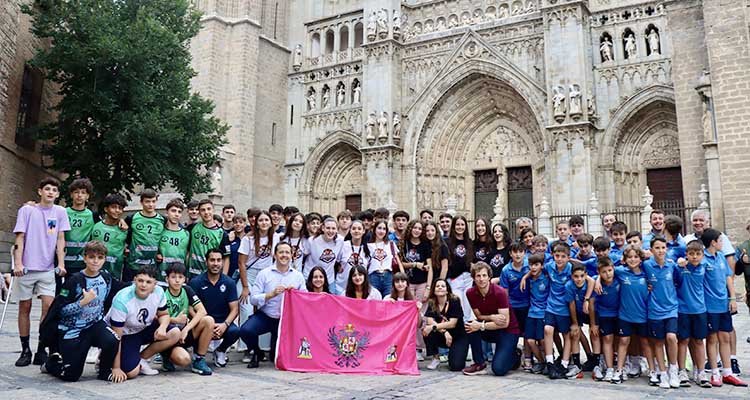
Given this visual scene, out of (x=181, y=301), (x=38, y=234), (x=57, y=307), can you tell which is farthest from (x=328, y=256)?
(x=38, y=234)

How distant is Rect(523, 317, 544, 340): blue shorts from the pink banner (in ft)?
4.35

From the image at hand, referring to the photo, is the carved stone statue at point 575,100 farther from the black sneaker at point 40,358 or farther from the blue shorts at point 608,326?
the black sneaker at point 40,358

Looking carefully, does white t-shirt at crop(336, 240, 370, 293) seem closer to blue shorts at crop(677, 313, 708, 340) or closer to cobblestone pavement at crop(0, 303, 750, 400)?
cobblestone pavement at crop(0, 303, 750, 400)

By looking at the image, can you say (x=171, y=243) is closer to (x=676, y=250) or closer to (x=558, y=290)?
(x=558, y=290)

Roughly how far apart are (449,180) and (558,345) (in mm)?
17541

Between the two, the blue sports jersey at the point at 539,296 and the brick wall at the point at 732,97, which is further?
the brick wall at the point at 732,97

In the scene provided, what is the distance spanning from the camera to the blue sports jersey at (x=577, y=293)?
20.3 feet

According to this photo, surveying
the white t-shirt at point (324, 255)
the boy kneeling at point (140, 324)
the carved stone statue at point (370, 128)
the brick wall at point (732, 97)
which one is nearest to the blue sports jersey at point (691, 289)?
the white t-shirt at point (324, 255)

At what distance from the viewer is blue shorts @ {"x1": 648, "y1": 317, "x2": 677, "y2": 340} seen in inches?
225

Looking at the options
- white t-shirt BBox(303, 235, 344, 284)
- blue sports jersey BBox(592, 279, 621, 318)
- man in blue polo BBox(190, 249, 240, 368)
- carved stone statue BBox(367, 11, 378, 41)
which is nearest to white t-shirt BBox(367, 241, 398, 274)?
white t-shirt BBox(303, 235, 344, 284)

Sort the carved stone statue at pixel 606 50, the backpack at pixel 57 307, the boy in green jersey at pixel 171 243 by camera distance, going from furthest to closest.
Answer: the carved stone statue at pixel 606 50 < the boy in green jersey at pixel 171 243 < the backpack at pixel 57 307

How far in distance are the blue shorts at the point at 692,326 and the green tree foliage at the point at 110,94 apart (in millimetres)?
12606

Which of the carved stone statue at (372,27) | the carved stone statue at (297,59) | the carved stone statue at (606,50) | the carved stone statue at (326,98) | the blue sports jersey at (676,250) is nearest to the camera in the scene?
the blue sports jersey at (676,250)

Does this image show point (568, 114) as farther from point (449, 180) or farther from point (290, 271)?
point (290, 271)
